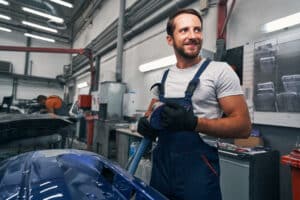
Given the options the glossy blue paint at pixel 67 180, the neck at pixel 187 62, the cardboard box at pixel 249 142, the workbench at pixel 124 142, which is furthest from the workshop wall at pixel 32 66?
the neck at pixel 187 62

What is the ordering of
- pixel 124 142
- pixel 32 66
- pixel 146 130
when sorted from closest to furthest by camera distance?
pixel 146 130 → pixel 124 142 → pixel 32 66

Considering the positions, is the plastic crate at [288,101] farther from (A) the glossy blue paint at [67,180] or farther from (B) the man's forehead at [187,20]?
(A) the glossy blue paint at [67,180]

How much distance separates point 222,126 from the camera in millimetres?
930

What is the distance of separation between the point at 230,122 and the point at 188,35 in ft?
1.50

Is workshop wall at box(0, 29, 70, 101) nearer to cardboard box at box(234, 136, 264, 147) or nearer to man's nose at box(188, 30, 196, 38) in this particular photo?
cardboard box at box(234, 136, 264, 147)

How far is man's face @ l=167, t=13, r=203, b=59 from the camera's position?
3.54ft

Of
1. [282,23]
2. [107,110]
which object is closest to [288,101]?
[282,23]

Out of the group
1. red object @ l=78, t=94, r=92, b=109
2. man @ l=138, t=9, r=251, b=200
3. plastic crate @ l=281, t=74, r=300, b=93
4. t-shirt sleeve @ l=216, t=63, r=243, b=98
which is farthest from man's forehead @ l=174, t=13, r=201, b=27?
red object @ l=78, t=94, r=92, b=109

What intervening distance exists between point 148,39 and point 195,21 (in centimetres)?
346

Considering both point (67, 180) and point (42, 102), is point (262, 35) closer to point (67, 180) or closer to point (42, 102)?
point (67, 180)

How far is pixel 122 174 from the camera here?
1.05 m

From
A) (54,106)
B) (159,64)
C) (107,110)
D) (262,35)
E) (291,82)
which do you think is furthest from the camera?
(54,106)

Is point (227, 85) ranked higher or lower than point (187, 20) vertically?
lower

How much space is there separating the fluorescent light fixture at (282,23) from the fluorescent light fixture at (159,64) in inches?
54.4
